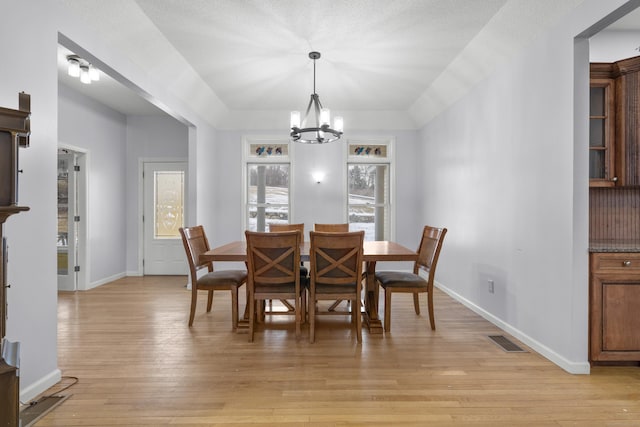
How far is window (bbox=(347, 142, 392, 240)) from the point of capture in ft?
20.7

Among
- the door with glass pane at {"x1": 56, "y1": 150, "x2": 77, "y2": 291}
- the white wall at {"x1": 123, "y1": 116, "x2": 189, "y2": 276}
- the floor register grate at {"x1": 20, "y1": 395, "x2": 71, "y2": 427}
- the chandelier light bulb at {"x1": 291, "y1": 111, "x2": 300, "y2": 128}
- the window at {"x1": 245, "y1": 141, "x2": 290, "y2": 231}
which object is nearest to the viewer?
the floor register grate at {"x1": 20, "y1": 395, "x2": 71, "y2": 427}

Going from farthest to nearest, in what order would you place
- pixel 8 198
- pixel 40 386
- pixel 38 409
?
1. pixel 40 386
2. pixel 38 409
3. pixel 8 198

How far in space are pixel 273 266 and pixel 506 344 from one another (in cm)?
206

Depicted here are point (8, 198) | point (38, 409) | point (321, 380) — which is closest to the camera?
Answer: point (8, 198)

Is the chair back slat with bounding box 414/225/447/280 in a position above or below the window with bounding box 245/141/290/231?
below

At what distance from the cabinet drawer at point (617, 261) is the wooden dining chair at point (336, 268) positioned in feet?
5.38

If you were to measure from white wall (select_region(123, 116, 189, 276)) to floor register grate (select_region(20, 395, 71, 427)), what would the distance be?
4.23m

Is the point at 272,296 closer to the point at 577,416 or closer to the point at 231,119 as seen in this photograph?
the point at 577,416

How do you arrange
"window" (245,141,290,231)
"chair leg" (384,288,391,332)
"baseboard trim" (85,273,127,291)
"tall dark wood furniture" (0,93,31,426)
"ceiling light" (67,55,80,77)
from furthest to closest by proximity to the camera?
"window" (245,141,290,231) < "baseboard trim" (85,273,127,291) < "ceiling light" (67,55,80,77) < "chair leg" (384,288,391,332) < "tall dark wood furniture" (0,93,31,426)

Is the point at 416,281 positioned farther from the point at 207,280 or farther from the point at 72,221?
the point at 72,221

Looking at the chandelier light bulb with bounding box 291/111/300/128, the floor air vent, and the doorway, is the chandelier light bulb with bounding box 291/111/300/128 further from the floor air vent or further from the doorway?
the doorway

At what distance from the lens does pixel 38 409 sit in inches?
79.0

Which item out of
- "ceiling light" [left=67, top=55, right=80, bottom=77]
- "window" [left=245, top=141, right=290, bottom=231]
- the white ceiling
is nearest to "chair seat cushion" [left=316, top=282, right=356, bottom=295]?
the white ceiling

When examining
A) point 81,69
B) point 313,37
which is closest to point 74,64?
point 81,69
